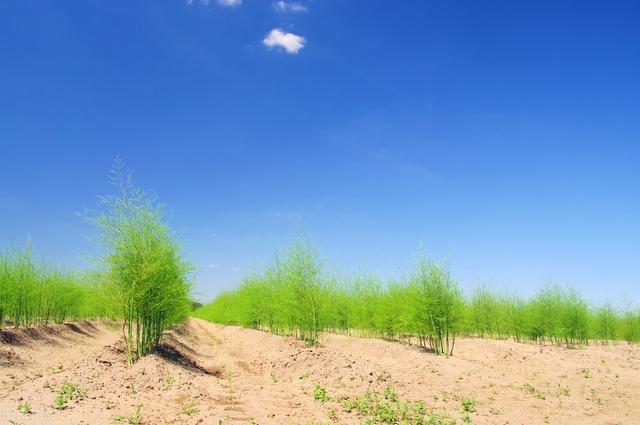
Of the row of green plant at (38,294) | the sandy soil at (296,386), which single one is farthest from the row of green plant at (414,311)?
the row of green plant at (38,294)

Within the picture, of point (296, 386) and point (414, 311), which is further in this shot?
point (414, 311)

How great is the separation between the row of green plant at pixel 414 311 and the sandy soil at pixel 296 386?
6.66ft

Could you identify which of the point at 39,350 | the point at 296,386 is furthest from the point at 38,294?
the point at 296,386

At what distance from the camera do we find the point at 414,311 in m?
20.5

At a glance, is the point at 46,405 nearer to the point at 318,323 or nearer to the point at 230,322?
the point at 318,323

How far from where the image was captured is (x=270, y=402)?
34.0 ft

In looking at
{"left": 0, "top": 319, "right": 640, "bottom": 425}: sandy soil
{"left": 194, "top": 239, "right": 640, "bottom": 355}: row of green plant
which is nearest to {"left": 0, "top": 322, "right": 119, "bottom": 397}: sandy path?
{"left": 0, "top": 319, "right": 640, "bottom": 425}: sandy soil

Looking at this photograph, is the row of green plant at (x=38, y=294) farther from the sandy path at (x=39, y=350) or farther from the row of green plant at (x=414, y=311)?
the row of green plant at (x=414, y=311)

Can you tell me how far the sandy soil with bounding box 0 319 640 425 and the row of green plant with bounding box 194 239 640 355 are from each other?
2.03 metres

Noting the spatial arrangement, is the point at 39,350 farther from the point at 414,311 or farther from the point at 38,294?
the point at 414,311

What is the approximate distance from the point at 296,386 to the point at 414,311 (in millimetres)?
9718

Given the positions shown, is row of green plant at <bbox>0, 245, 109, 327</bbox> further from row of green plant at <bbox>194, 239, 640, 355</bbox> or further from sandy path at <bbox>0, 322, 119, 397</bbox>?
row of green plant at <bbox>194, 239, 640, 355</bbox>

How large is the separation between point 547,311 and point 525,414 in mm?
24926

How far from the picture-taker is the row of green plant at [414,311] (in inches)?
802
